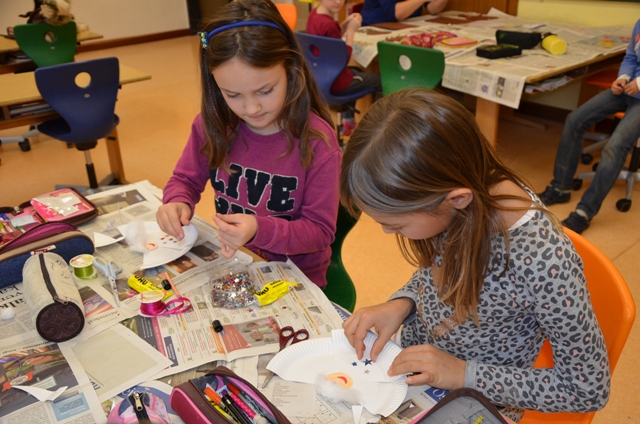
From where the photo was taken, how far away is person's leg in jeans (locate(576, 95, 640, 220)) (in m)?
2.52

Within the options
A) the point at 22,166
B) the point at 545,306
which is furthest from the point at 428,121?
the point at 22,166

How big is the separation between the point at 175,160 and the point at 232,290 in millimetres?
2715

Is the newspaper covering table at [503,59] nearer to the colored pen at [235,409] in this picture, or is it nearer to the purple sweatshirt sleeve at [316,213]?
the purple sweatshirt sleeve at [316,213]

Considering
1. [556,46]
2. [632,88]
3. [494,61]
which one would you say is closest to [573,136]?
[632,88]

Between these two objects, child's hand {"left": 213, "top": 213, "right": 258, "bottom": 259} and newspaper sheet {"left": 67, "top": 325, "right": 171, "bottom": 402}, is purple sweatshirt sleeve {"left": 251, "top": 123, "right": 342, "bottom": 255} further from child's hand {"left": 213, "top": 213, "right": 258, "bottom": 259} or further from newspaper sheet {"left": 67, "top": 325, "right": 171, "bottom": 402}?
newspaper sheet {"left": 67, "top": 325, "right": 171, "bottom": 402}

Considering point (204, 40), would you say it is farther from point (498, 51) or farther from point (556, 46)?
point (556, 46)

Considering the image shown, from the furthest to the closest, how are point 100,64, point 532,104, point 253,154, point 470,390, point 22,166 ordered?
point 532,104, point 22,166, point 100,64, point 253,154, point 470,390

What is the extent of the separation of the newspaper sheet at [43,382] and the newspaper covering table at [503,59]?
2.08 m

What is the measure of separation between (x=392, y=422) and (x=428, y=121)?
1.42 feet

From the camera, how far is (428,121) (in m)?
0.76

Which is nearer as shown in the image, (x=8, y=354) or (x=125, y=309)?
(x=8, y=354)

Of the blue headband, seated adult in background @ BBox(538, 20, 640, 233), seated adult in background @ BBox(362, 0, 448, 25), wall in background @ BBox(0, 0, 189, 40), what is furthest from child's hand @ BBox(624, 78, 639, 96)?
wall in background @ BBox(0, 0, 189, 40)

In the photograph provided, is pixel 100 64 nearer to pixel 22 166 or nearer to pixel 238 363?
pixel 22 166

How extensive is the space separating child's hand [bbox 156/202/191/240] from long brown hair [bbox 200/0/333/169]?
0.16 m
